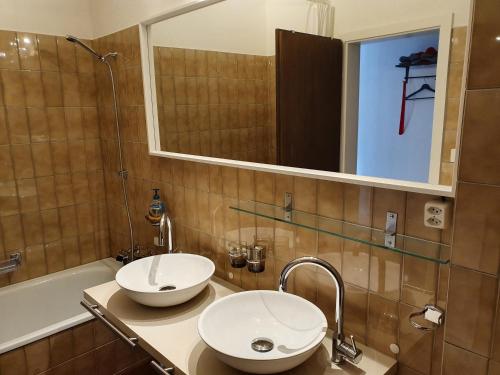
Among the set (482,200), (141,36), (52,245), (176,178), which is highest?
(141,36)

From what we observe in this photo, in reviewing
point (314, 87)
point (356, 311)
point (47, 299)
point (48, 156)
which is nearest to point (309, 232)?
point (356, 311)

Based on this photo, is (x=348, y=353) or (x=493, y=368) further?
(x=348, y=353)

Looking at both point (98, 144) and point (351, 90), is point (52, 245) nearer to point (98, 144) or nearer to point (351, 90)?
point (98, 144)

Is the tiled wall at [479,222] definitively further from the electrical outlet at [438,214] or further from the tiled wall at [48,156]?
the tiled wall at [48,156]

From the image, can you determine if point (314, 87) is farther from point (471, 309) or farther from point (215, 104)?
point (471, 309)

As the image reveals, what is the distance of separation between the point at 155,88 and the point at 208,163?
2.07 ft

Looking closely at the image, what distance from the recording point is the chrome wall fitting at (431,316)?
3.47 feet

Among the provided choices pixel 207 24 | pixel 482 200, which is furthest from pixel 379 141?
pixel 207 24

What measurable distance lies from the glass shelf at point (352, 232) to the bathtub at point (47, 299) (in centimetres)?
130

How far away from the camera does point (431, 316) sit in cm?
107

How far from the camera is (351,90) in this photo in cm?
151

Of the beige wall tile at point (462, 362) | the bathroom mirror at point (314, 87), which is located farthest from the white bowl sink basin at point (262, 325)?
the bathroom mirror at point (314, 87)

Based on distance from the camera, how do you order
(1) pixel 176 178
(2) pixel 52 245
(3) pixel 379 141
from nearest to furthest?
(3) pixel 379 141, (1) pixel 176 178, (2) pixel 52 245

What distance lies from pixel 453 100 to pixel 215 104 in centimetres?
118
